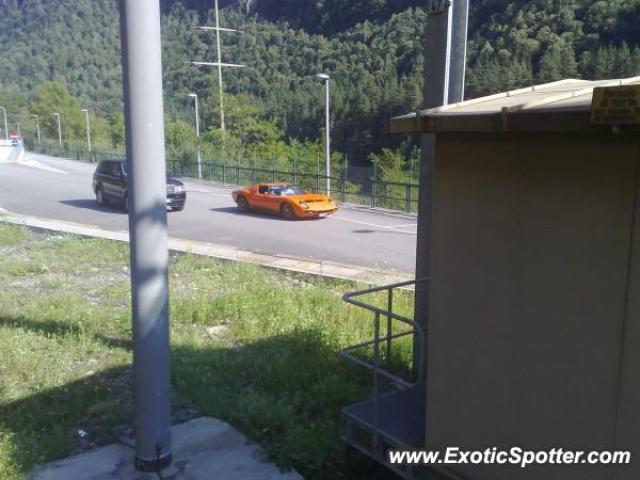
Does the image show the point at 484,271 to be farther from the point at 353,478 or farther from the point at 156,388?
the point at 156,388

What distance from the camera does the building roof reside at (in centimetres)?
288

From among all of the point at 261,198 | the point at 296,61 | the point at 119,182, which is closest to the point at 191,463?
the point at 261,198

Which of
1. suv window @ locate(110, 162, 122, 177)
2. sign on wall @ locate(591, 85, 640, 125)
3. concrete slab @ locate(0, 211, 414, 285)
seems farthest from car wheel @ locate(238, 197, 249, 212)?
sign on wall @ locate(591, 85, 640, 125)

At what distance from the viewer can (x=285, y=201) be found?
24328 millimetres

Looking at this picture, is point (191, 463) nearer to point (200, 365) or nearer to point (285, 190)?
point (200, 365)

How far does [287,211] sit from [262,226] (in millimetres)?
2531

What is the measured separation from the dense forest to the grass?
24.9 feet

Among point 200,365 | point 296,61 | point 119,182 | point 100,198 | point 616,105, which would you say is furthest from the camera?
point 296,61

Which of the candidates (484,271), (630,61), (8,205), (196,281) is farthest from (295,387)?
(630,61)

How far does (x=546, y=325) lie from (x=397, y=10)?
87592mm

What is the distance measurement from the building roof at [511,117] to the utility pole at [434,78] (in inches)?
77.7

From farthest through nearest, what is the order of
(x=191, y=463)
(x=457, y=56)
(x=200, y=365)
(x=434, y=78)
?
(x=200, y=365), (x=457, y=56), (x=434, y=78), (x=191, y=463)

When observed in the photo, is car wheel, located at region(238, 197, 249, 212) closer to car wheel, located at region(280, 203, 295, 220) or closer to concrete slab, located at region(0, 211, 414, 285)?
car wheel, located at region(280, 203, 295, 220)

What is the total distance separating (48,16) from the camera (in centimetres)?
16000
